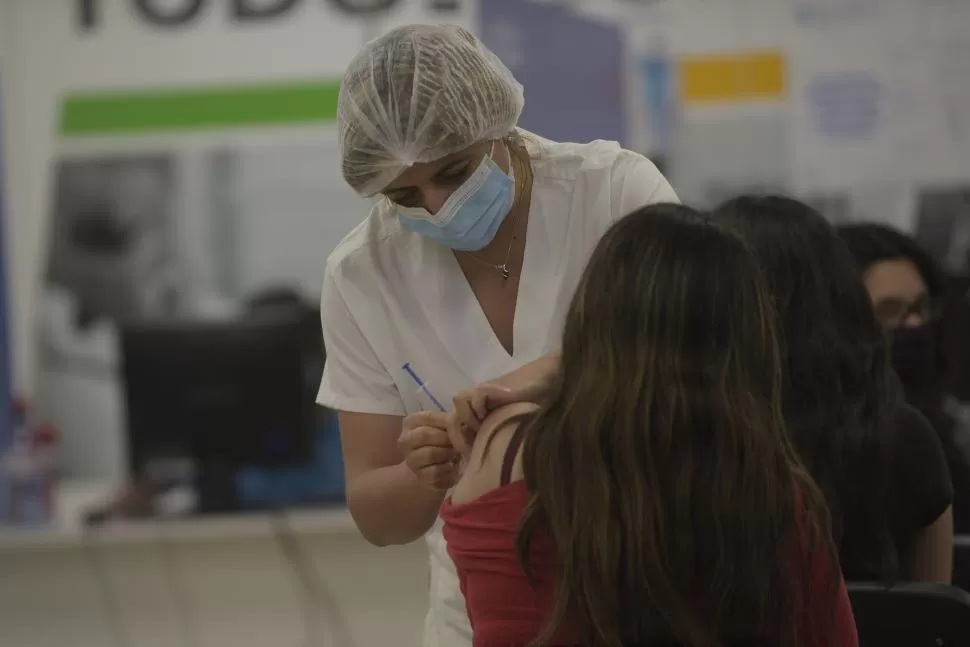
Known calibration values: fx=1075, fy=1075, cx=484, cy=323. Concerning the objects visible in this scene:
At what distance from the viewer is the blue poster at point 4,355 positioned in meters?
3.73

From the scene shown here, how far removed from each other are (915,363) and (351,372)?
104 centimetres

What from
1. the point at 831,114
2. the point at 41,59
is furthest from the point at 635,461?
the point at 41,59

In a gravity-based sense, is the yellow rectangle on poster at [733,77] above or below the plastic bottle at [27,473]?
above

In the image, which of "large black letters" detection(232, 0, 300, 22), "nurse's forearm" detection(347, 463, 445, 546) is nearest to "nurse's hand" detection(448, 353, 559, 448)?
"nurse's forearm" detection(347, 463, 445, 546)

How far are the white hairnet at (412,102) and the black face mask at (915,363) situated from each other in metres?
0.93

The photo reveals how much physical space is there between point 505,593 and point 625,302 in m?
0.31

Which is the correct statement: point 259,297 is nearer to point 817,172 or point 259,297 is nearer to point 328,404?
point 817,172

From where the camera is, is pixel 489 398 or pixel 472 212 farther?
pixel 472 212

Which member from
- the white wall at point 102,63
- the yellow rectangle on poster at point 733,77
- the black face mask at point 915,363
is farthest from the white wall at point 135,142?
the black face mask at point 915,363

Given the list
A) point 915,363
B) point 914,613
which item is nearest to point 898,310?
point 915,363

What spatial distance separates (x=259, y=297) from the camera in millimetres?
3797

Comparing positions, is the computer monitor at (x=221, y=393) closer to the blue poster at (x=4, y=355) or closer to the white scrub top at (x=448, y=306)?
the blue poster at (x=4, y=355)

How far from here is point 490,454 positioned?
111 cm

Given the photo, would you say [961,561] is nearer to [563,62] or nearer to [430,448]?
[430,448]
